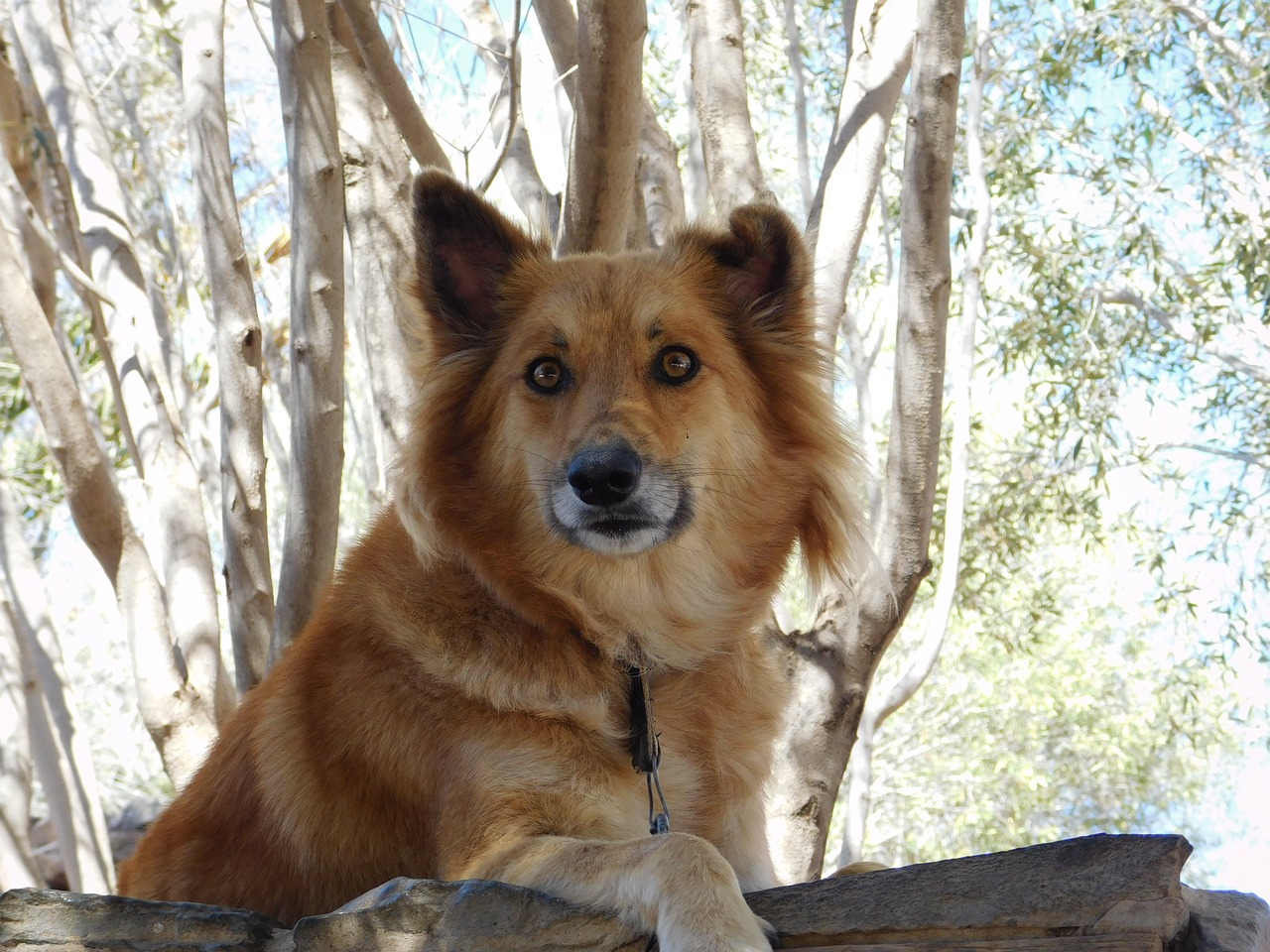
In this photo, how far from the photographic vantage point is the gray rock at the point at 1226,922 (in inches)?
89.5

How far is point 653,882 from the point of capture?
8.21ft

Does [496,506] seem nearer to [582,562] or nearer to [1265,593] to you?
[582,562]

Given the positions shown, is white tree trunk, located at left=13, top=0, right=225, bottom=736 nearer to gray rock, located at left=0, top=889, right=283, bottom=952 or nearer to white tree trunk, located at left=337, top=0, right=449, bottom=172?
white tree trunk, located at left=337, top=0, right=449, bottom=172

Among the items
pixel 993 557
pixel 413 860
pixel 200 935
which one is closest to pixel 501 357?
pixel 413 860

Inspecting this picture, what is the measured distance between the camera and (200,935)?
8.69 feet

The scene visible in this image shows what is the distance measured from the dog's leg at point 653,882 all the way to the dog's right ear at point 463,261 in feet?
5.76

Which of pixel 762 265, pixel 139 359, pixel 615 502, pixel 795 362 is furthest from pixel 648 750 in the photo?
pixel 139 359

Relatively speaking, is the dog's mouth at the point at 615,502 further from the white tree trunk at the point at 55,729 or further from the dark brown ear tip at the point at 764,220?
the white tree trunk at the point at 55,729

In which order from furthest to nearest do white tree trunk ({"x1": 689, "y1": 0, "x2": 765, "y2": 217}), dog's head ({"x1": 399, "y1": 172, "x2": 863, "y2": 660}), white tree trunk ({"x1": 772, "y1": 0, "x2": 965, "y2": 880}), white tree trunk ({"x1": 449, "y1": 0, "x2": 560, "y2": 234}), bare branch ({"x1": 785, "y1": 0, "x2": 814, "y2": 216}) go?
bare branch ({"x1": 785, "y1": 0, "x2": 814, "y2": 216}) < white tree trunk ({"x1": 689, "y1": 0, "x2": 765, "y2": 217}) < white tree trunk ({"x1": 449, "y1": 0, "x2": 560, "y2": 234}) < white tree trunk ({"x1": 772, "y1": 0, "x2": 965, "y2": 880}) < dog's head ({"x1": 399, "y1": 172, "x2": 863, "y2": 660})

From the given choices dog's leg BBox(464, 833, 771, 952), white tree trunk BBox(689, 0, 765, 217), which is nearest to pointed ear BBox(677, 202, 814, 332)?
white tree trunk BBox(689, 0, 765, 217)

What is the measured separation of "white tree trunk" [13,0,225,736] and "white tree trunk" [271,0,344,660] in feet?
3.10

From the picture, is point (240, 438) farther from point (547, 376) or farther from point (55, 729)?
point (55, 729)

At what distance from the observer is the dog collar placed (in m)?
3.08

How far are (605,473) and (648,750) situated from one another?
2.33 ft
